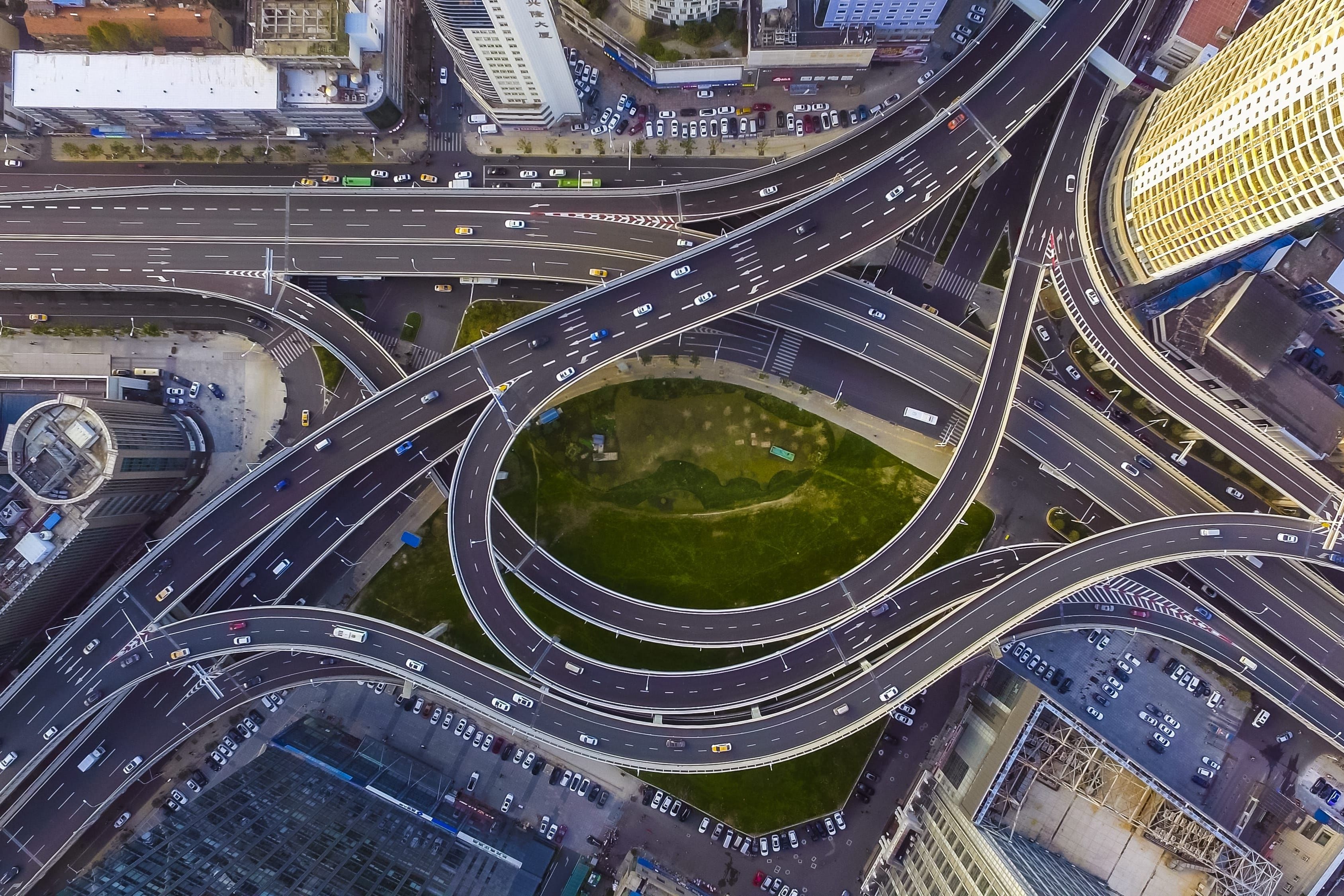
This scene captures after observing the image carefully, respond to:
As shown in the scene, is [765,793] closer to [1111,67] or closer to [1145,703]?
[1145,703]

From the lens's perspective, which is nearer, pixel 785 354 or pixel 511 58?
pixel 511 58

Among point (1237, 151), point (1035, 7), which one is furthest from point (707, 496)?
point (1035, 7)

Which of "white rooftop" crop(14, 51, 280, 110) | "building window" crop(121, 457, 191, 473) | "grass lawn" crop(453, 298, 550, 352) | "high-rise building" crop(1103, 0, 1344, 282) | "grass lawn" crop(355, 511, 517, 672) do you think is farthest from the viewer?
"grass lawn" crop(453, 298, 550, 352)

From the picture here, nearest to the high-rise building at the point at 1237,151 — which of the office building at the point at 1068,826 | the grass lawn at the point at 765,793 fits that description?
the office building at the point at 1068,826

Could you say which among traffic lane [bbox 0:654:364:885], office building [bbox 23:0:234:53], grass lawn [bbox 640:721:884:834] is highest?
office building [bbox 23:0:234:53]

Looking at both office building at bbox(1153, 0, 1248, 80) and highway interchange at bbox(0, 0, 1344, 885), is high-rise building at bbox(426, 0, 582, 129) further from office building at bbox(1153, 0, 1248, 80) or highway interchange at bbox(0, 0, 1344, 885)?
office building at bbox(1153, 0, 1248, 80)

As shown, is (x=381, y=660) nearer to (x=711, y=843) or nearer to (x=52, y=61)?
(x=711, y=843)

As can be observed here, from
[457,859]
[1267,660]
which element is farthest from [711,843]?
[1267,660]

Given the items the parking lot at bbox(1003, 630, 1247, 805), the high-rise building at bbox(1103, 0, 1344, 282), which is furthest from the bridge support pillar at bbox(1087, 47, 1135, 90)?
the parking lot at bbox(1003, 630, 1247, 805)
